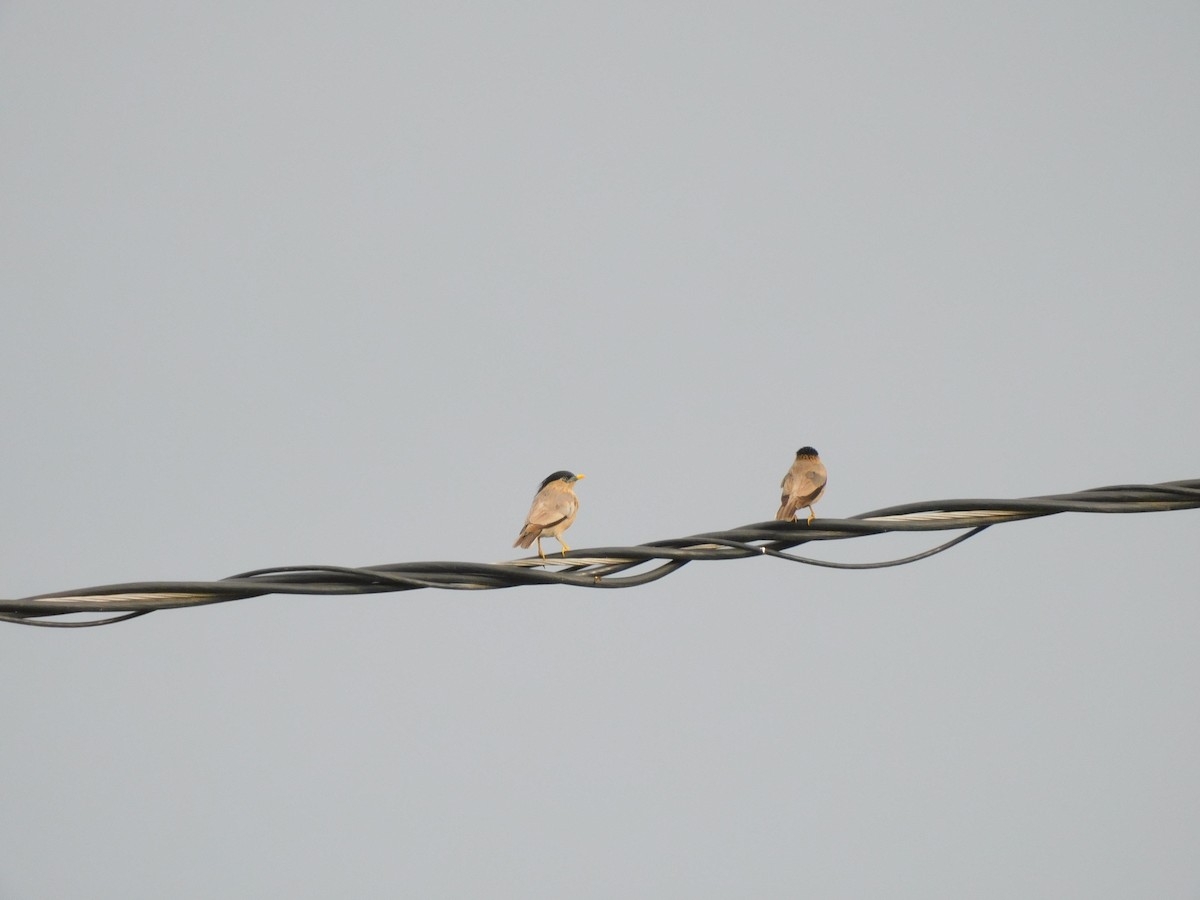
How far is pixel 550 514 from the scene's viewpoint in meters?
9.30

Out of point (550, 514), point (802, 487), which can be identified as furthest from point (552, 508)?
point (802, 487)

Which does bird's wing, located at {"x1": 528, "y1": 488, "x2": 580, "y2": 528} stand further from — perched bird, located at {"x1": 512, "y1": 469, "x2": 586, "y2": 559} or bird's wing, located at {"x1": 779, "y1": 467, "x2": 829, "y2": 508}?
bird's wing, located at {"x1": 779, "y1": 467, "x2": 829, "y2": 508}

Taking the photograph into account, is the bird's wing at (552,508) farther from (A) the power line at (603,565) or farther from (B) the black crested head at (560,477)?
(A) the power line at (603,565)

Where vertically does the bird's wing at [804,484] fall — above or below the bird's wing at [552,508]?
above

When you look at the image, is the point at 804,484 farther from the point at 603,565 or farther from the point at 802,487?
the point at 603,565

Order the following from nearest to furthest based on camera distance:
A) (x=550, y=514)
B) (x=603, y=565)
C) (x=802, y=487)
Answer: (x=603, y=565) < (x=550, y=514) < (x=802, y=487)

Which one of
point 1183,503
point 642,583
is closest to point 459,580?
point 642,583

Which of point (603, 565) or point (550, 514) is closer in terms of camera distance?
point (603, 565)

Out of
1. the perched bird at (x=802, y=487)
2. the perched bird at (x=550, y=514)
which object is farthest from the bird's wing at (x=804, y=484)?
the perched bird at (x=550, y=514)

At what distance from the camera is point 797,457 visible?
34.0ft

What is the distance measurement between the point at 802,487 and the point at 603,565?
140 inches

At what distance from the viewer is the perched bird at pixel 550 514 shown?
9.25 m

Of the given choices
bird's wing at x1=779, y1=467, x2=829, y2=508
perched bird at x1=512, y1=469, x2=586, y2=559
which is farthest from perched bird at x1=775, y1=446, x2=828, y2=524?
perched bird at x1=512, y1=469, x2=586, y2=559

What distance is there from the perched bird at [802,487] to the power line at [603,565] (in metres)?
2.63
